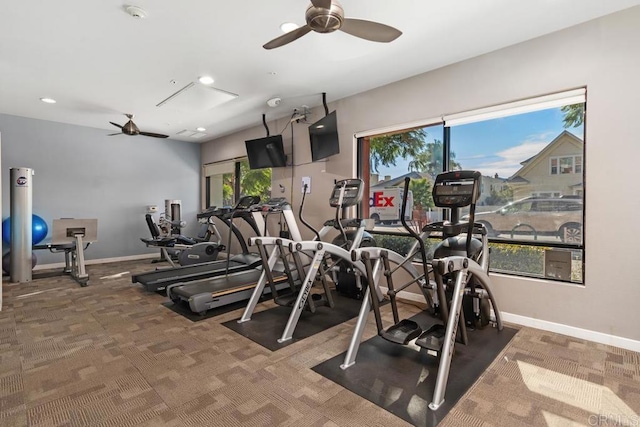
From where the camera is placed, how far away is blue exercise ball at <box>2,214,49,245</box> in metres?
5.22

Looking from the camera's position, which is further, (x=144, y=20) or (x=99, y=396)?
(x=144, y=20)

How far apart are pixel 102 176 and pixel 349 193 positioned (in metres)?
5.64

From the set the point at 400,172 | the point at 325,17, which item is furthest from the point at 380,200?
the point at 325,17

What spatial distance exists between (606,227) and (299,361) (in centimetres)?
288

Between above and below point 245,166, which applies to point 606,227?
below

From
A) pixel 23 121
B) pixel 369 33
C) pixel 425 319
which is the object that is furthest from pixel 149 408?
pixel 23 121

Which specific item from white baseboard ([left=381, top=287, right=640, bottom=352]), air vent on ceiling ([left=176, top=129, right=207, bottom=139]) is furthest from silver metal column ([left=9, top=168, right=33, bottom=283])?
white baseboard ([left=381, top=287, right=640, bottom=352])

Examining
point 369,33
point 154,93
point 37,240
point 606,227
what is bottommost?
point 37,240

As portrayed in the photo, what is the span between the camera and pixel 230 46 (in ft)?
10.7

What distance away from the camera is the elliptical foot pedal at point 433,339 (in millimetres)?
2231

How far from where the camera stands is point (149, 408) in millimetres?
1896

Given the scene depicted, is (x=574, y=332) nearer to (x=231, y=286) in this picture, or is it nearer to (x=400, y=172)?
(x=400, y=172)

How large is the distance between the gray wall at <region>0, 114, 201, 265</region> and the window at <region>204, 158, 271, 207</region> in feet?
1.41

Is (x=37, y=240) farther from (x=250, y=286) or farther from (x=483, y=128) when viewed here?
(x=483, y=128)
